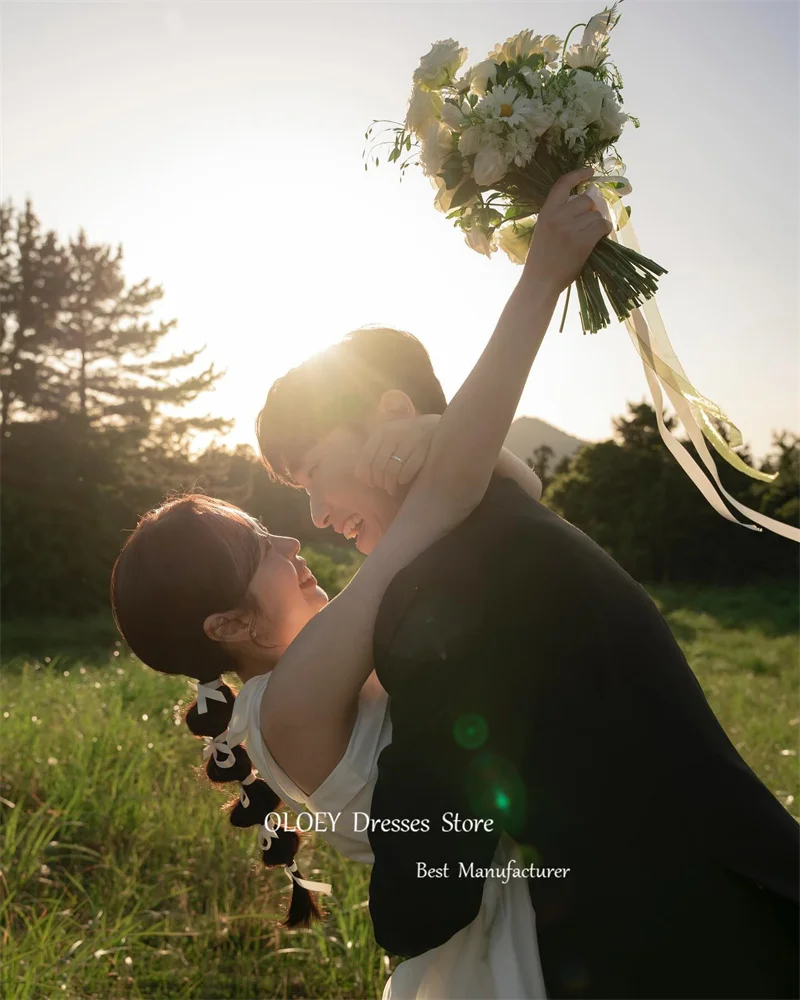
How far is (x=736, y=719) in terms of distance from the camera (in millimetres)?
8555

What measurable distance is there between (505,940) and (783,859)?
23.4 inches

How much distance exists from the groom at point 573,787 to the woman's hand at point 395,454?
0.26 metres

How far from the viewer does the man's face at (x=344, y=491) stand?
221 centimetres

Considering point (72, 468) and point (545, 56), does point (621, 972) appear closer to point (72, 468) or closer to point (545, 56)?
point (545, 56)

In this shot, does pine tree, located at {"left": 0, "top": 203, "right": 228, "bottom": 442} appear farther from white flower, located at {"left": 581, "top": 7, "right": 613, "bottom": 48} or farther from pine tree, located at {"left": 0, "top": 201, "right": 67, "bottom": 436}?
white flower, located at {"left": 581, "top": 7, "right": 613, "bottom": 48}

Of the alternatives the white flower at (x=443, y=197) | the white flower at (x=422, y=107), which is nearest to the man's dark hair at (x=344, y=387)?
the white flower at (x=443, y=197)

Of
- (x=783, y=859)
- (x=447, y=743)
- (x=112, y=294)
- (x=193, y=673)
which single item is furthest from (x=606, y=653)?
(x=112, y=294)

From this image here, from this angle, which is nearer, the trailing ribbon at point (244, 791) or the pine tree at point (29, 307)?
the trailing ribbon at point (244, 791)

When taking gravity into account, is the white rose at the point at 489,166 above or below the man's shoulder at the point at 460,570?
above

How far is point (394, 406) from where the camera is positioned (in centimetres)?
219

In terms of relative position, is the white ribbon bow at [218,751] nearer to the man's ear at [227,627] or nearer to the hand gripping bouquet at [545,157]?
the man's ear at [227,627]

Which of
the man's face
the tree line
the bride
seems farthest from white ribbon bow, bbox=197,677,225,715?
the tree line

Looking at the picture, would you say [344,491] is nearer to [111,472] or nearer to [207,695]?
[207,695]

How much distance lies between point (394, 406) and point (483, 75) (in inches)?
35.3
